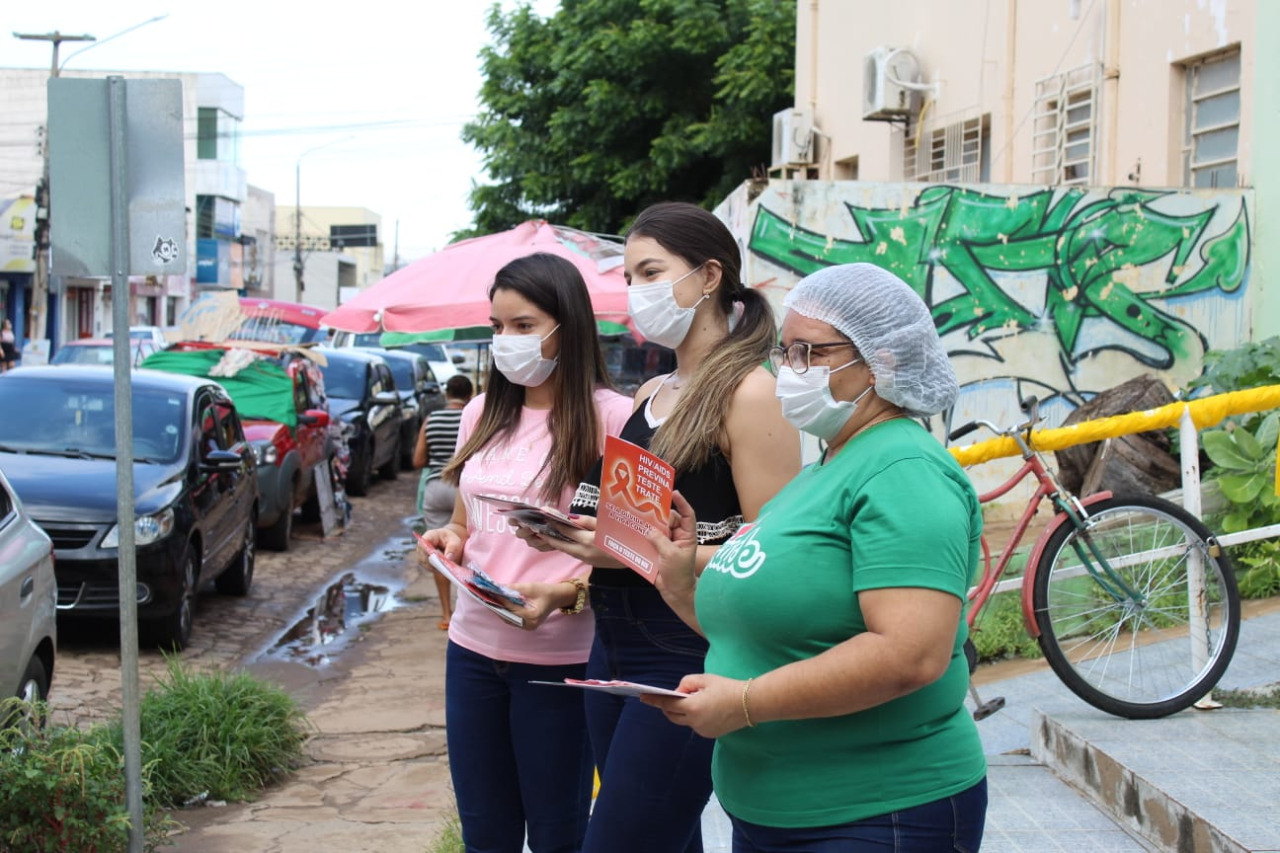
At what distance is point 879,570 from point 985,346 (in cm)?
945

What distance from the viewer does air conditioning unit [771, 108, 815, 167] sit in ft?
58.0

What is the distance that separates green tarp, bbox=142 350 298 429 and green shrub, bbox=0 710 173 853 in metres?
8.91

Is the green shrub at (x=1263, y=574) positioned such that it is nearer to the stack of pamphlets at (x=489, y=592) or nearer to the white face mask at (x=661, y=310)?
the white face mask at (x=661, y=310)

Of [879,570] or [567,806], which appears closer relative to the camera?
[879,570]

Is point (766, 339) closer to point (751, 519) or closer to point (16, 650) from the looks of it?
point (751, 519)

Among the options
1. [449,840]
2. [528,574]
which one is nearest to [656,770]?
[528,574]

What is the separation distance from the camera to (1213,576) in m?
5.12

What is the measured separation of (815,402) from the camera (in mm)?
2361

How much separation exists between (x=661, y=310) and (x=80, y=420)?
24.1ft

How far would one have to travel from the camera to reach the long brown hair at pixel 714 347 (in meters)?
2.90

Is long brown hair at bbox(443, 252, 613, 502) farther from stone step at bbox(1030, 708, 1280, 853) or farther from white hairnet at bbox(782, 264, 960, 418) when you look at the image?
stone step at bbox(1030, 708, 1280, 853)

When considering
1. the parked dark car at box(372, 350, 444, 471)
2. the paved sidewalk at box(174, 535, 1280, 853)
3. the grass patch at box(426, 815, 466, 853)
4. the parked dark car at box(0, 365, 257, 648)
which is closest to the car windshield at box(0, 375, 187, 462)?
the parked dark car at box(0, 365, 257, 648)

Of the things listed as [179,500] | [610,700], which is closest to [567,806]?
[610,700]

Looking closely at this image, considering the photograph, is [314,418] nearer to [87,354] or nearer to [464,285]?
[464,285]
